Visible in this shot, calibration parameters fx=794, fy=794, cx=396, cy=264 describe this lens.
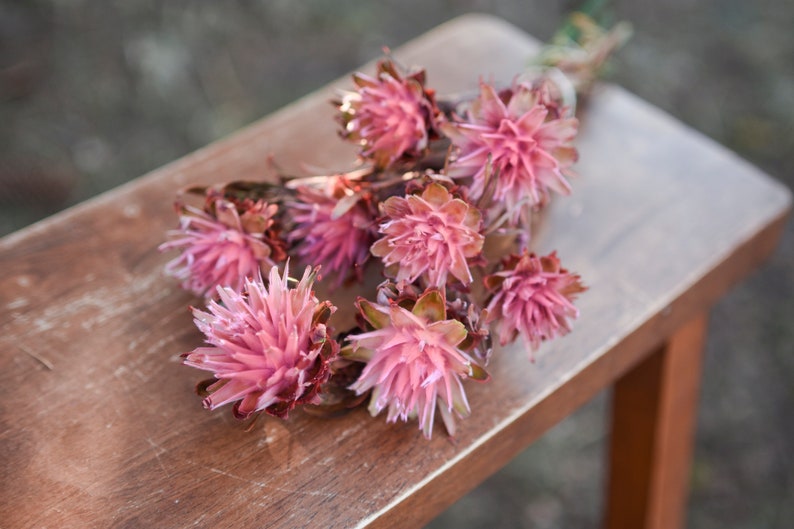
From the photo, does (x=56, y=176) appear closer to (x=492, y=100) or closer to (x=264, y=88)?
(x=264, y=88)

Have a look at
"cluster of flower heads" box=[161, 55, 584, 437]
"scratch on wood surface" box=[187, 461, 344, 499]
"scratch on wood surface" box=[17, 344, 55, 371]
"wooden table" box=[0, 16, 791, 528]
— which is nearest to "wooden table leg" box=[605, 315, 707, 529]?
"wooden table" box=[0, 16, 791, 528]

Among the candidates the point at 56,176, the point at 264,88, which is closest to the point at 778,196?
the point at 264,88

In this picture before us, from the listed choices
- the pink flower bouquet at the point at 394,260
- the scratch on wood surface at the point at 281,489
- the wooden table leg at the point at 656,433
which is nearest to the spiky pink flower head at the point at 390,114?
the pink flower bouquet at the point at 394,260

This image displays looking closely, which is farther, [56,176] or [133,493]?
[56,176]

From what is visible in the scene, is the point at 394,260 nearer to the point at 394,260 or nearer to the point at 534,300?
the point at 394,260

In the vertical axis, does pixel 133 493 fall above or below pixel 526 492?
above

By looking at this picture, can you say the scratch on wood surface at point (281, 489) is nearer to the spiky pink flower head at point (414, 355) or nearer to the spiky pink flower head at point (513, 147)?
the spiky pink flower head at point (414, 355)

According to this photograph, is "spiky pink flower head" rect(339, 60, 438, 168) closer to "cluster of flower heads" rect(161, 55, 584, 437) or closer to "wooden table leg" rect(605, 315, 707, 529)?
"cluster of flower heads" rect(161, 55, 584, 437)
